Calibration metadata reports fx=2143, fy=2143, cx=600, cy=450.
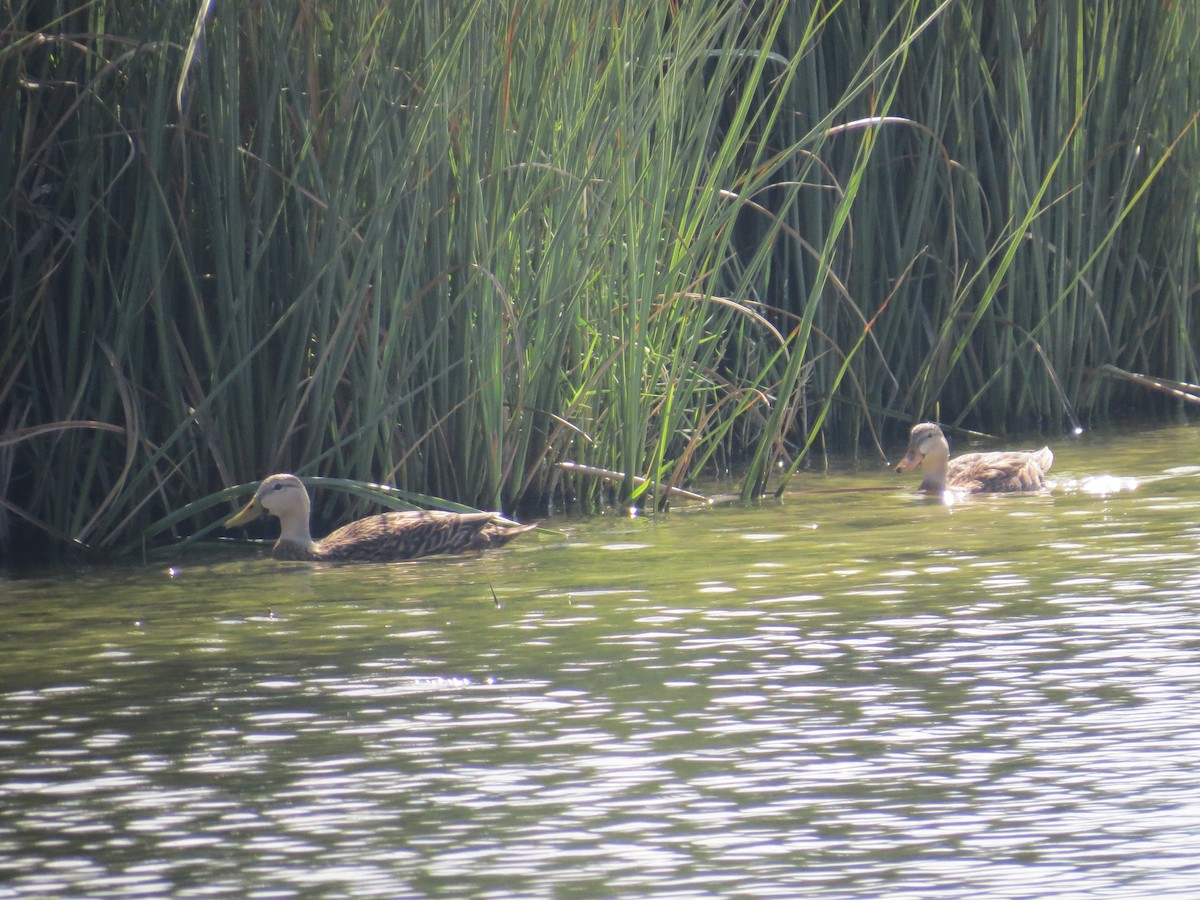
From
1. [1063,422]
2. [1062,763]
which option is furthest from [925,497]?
[1062,763]

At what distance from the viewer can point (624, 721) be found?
5.06 meters

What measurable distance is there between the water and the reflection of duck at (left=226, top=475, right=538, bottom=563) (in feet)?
0.34

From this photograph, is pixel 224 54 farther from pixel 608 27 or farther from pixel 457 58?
pixel 608 27

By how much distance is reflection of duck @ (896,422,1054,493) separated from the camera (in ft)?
30.5

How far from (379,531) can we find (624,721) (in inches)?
119

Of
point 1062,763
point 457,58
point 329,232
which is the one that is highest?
point 457,58

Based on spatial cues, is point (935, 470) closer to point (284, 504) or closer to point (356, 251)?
point (356, 251)

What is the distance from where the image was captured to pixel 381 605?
6.95 m

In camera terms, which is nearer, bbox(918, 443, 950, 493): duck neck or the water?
the water

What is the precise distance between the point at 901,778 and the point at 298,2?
14.5ft

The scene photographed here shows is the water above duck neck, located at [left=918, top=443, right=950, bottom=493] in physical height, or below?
below

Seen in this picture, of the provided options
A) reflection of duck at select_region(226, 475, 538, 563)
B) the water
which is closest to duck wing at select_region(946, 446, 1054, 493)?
the water

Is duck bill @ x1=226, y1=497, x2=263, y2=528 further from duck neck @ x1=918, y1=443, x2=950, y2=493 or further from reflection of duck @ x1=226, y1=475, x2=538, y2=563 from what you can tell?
duck neck @ x1=918, y1=443, x2=950, y2=493

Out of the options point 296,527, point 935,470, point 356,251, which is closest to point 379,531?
point 296,527
